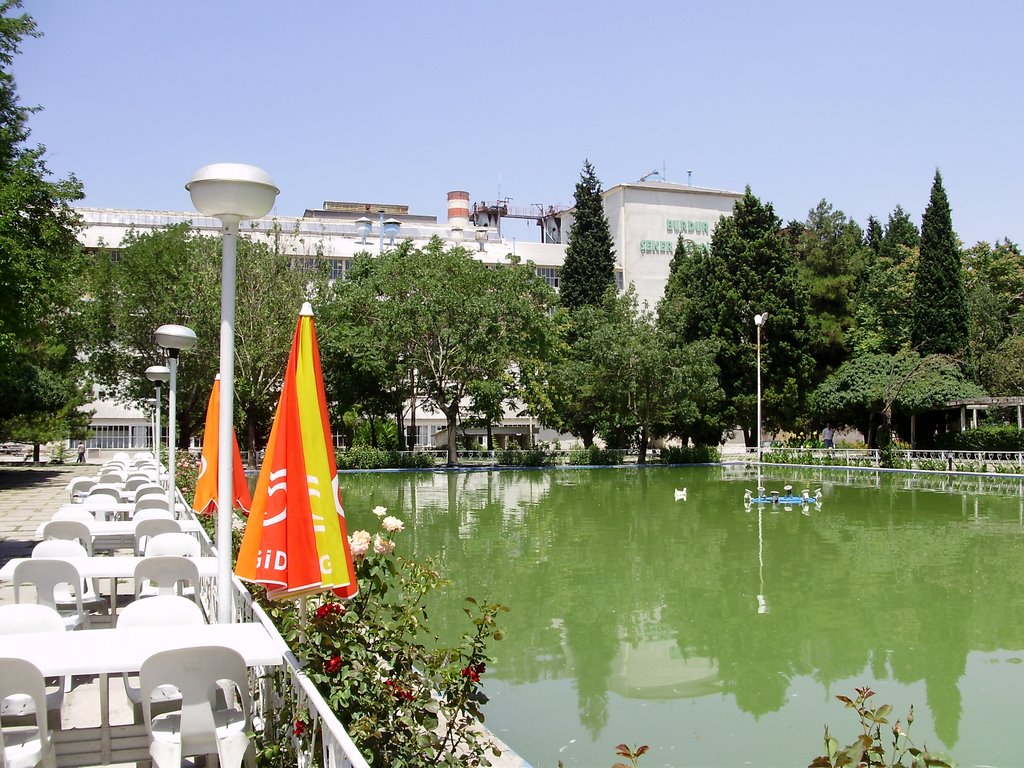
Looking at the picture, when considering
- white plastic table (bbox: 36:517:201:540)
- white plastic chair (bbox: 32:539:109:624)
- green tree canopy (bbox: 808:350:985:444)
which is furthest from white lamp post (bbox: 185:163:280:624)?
green tree canopy (bbox: 808:350:985:444)

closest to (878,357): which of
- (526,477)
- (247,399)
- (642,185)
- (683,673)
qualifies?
(526,477)

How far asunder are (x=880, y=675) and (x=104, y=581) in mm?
7602

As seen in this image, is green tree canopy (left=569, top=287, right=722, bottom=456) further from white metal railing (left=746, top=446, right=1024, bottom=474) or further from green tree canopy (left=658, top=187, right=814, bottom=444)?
white metal railing (left=746, top=446, right=1024, bottom=474)

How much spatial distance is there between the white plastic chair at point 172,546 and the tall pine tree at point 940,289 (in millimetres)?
40613

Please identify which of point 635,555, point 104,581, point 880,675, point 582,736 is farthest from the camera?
point 635,555

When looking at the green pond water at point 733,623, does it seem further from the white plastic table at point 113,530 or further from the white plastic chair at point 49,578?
the white plastic table at point 113,530

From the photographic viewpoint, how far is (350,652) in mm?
3967

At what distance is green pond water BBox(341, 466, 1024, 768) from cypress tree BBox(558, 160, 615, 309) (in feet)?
99.4

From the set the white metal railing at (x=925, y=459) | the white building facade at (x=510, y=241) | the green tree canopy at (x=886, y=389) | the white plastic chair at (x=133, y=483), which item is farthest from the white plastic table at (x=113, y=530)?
the white building facade at (x=510, y=241)

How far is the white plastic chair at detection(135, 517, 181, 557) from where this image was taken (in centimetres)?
905

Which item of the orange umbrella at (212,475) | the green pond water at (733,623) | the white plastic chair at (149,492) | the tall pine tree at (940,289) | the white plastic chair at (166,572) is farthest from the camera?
the tall pine tree at (940,289)

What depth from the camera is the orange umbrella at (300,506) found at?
4109mm

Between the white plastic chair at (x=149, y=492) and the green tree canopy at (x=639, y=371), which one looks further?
the green tree canopy at (x=639, y=371)

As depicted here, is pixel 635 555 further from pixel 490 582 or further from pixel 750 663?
pixel 750 663
